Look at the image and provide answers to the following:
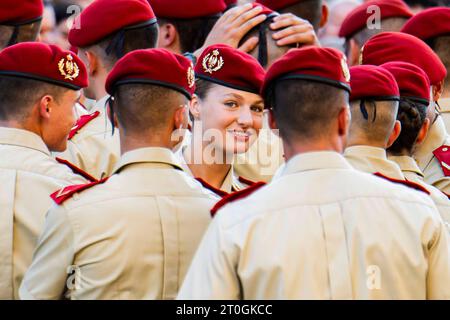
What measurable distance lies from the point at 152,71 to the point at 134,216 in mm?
628

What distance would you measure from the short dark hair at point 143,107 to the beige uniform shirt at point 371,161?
81 cm

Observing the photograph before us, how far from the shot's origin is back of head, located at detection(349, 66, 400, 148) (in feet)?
16.0

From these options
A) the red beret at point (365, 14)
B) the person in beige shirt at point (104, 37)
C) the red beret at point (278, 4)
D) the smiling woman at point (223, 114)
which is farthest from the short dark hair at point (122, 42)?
the red beret at point (365, 14)

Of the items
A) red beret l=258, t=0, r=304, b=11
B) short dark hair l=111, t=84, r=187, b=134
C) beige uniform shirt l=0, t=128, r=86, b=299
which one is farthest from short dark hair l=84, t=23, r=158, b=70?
short dark hair l=111, t=84, r=187, b=134

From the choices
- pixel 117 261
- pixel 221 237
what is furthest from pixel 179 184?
pixel 221 237

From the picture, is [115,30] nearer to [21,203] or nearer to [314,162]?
[21,203]

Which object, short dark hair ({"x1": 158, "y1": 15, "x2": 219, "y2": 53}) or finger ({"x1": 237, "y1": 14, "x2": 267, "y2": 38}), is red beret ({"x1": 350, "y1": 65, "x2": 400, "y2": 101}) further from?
short dark hair ({"x1": 158, "y1": 15, "x2": 219, "y2": 53})

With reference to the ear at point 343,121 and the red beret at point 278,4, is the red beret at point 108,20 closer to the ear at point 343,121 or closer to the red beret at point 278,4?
the red beret at point 278,4

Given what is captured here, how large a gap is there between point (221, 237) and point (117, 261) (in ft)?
2.06

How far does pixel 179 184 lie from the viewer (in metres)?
4.62

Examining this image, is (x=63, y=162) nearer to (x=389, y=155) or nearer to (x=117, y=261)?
(x=117, y=261)

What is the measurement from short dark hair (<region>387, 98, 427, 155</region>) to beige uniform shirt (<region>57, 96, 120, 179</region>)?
1429 mm

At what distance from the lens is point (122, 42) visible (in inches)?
242

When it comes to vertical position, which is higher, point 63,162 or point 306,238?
point 306,238
